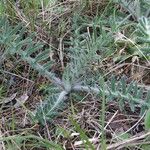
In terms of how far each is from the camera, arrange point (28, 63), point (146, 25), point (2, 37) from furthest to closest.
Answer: point (28, 63), point (2, 37), point (146, 25)

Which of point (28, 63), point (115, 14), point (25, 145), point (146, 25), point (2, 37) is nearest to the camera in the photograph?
point (146, 25)

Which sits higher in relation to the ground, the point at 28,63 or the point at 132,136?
the point at 28,63

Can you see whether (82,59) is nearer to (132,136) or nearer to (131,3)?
(132,136)

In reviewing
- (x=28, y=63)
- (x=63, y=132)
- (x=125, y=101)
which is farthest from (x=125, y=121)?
(x=28, y=63)

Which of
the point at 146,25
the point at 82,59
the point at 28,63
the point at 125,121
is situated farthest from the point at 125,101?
the point at 28,63

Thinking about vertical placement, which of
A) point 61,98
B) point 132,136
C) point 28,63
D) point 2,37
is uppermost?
point 2,37

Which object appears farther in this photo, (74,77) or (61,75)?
(61,75)

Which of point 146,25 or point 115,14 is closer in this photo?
point 146,25
